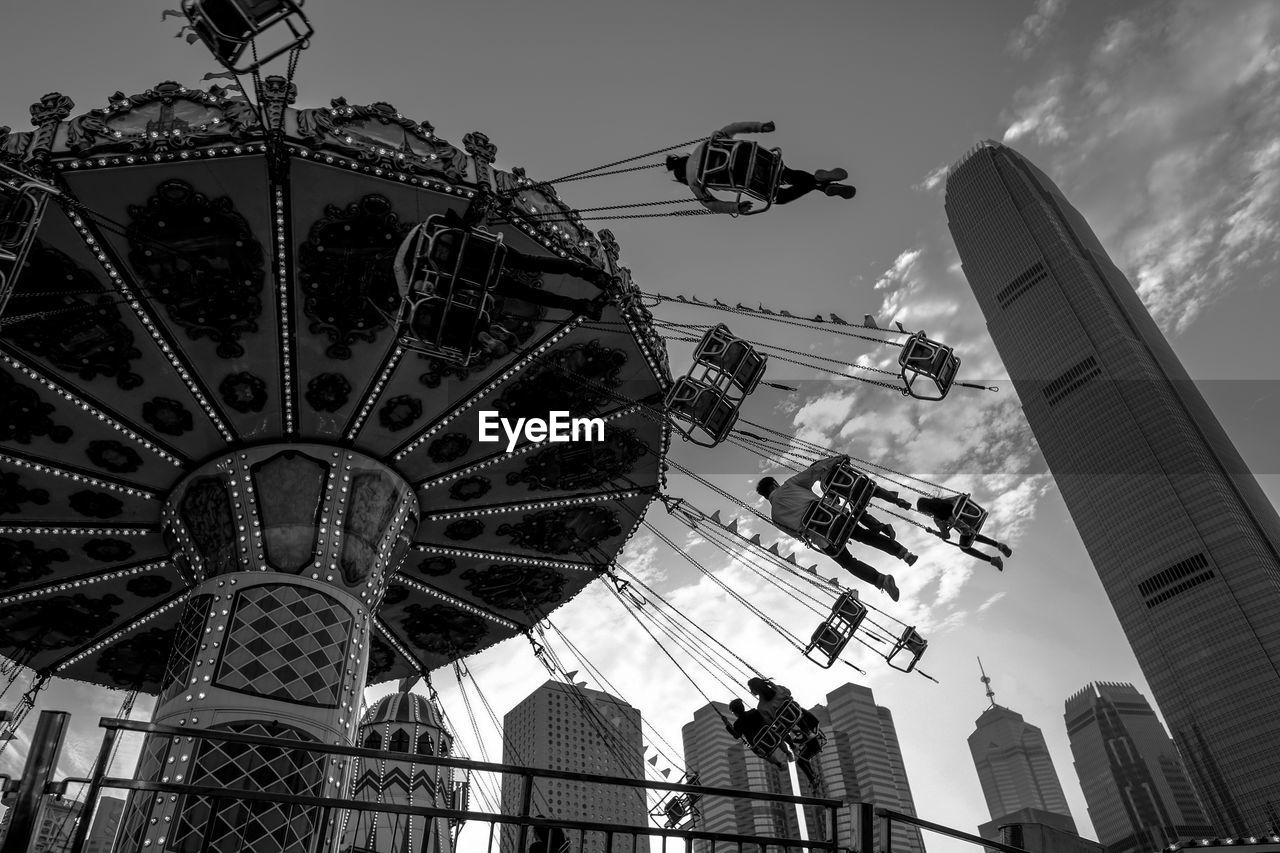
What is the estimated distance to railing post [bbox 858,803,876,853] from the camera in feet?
19.6

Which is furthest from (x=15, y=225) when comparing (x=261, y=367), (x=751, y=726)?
(x=751, y=726)

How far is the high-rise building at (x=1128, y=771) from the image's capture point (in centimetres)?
13700

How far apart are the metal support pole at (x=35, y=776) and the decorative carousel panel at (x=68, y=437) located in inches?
307

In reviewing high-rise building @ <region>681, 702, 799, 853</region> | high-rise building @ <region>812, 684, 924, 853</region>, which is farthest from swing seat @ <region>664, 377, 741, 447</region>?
high-rise building @ <region>812, 684, 924, 853</region>

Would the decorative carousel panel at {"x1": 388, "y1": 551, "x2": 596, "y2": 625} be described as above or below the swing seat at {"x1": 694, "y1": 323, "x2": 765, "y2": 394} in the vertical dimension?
below

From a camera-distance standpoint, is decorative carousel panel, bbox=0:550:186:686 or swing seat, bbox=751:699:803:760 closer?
swing seat, bbox=751:699:803:760

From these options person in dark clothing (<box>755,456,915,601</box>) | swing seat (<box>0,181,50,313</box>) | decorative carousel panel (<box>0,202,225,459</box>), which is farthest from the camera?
person in dark clothing (<box>755,456,915,601</box>)

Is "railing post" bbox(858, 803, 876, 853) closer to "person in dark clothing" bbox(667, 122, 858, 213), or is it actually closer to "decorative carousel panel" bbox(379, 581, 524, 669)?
"person in dark clothing" bbox(667, 122, 858, 213)

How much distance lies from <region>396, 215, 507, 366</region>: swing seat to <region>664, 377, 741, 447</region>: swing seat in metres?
4.12

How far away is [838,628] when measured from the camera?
46.3 feet

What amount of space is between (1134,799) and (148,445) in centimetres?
16329

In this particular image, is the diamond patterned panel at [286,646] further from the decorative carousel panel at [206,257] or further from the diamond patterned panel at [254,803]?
the decorative carousel panel at [206,257]

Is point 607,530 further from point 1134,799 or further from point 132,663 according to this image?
point 1134,799

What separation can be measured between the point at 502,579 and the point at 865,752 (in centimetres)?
14443
